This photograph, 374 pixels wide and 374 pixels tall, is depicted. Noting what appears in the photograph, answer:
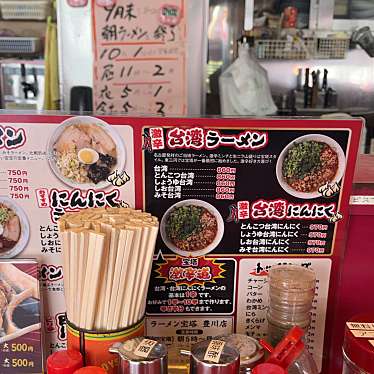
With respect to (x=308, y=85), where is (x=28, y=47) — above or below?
above

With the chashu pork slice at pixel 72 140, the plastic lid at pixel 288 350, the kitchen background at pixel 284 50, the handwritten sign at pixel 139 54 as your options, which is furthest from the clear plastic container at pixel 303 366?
the kitchen background at pixel 284 50

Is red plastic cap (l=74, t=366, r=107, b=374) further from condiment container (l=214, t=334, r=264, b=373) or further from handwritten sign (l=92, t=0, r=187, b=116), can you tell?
handwritten sign (l=92, t=0, r=187, b=116)

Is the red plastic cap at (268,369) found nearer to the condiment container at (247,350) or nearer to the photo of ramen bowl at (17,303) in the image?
the condiment container at (247,350)

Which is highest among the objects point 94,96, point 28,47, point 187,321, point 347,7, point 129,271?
point 347,7

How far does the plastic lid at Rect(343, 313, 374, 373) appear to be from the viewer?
2.49 feet

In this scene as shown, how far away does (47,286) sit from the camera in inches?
36.6

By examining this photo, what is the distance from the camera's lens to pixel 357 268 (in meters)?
0.95

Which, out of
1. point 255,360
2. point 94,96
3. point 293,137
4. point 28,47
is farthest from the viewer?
point 28,47

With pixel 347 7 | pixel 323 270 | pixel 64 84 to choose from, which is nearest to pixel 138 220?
pixel 323 270

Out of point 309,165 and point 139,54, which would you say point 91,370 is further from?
point 139,54

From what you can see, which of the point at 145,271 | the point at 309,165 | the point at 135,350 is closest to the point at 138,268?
the point at 145,271

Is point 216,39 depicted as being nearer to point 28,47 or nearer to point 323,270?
point 28,47

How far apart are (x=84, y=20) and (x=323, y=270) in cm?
198

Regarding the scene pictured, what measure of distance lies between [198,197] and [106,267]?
216 mm
